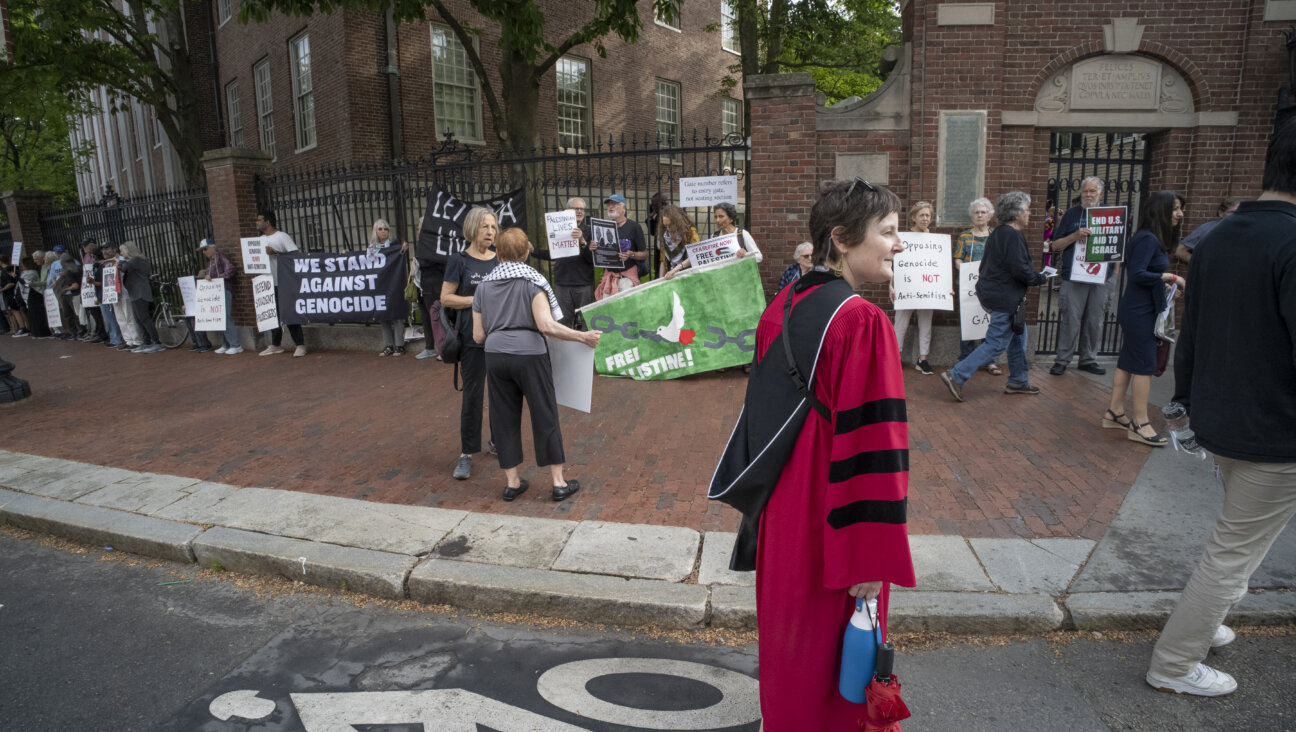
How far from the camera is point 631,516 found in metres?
4.71

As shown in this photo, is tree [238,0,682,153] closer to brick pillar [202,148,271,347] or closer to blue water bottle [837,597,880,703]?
brick pillar [202,148,271,347]

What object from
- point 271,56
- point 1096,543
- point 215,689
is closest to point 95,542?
point 215,689

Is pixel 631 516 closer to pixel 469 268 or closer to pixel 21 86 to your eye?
pixel 469 268

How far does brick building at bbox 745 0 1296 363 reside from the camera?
8.62 meters

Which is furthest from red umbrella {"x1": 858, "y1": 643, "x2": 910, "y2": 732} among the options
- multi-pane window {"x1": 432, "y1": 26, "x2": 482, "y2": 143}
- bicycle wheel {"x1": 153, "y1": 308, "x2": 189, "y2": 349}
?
multi-pane window {"x1": 432, "y1": 26, "x2": 482, "y2": 143}

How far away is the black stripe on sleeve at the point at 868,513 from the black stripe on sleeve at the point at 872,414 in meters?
0.19

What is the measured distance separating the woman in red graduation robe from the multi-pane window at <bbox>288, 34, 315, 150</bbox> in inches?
785

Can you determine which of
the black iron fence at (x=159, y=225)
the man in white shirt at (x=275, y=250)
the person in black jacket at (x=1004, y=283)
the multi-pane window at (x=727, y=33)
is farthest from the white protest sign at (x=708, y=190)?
the multi-pane window at (x=727, y=33)

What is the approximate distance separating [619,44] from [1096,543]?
69.6ft

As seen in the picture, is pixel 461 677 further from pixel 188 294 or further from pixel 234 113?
pixel 234 113

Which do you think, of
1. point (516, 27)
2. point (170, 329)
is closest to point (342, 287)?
point (516, 27)

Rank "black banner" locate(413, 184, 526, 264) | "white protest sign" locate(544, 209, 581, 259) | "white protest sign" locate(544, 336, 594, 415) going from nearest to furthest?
"white protest sign" locate(544, 336, 594, 415)
"white protest sign" locate(544, 209, 581, 259)
"black banner" locate(413, 184, 526, 264)

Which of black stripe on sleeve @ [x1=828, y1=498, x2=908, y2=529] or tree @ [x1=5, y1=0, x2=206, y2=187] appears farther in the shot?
tree @ [x1=5, y1=0, x2=206, y2=187]

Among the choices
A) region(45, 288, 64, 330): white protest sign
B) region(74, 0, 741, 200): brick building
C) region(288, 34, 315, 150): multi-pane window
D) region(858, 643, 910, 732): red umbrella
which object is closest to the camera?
region(858, 643, 910, 732): red umbrella
